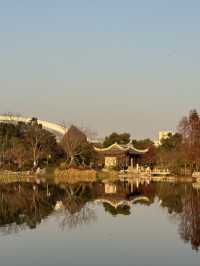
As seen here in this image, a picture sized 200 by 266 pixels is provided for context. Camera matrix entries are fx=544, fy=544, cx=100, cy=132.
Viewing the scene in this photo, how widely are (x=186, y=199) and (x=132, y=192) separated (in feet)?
17.0

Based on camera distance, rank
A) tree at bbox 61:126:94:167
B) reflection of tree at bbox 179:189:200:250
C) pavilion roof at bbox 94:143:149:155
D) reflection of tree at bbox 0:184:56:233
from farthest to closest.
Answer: pavilion roof at bbox 94:143:149:155, tree at bbox 61:126:94:167, reflection of tree at bbox 0:184:56:233, reflection of tree at bbox 179:189:200:250

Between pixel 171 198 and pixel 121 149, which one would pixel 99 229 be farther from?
pixel 121 149

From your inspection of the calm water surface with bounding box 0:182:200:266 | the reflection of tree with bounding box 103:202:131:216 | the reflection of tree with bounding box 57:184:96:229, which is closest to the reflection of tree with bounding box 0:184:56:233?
the calm water surface with bounding box 0:182:200:266

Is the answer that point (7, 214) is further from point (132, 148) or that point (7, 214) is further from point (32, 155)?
point (132, 148)

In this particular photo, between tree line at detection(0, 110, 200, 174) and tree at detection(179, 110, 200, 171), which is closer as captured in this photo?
tree at detection(179, 110, 200, 171)

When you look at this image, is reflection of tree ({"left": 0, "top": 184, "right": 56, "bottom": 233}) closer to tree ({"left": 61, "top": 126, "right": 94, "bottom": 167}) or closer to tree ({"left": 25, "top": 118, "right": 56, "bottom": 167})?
tree ({"left": 25, "top": 118, "right": 56, "bottom": 167})

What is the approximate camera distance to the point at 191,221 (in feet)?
52.5

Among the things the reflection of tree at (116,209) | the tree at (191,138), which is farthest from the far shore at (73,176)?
the reflection of tree at (116,209)

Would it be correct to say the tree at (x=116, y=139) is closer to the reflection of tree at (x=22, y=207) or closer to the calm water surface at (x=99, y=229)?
the reflection of tree at (x=22, y=207)

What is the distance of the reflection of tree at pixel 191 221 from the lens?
12.9m

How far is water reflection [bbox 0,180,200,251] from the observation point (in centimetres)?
1548

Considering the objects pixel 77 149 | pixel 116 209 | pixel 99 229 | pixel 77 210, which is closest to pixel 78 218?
pixel 77 210

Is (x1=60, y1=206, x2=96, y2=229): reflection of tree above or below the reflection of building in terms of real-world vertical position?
below

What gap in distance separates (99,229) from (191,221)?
298 centimetres
